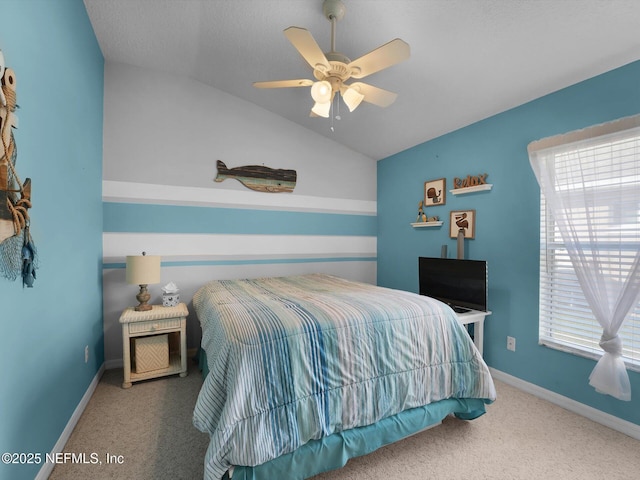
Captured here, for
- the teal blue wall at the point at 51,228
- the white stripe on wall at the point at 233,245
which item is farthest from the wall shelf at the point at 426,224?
the teal blue wall at the point at 51,228

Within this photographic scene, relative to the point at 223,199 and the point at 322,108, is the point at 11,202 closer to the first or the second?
the point at 322,108

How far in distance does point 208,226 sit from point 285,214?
2.96ft

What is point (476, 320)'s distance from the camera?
2.55 meters

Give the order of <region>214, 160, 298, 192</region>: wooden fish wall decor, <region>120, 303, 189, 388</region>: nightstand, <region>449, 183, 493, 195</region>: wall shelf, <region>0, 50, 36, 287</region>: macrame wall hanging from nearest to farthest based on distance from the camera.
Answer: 1. <region>0, 50, 36, 287</region>: macrame wall hanging
2. <region>120, 303, 189, 388</region>: nightstand
3. <region>449, 183, 493, 195</region>: wall shelf
4. <region>214, 160, 298, 192</region>: wooden fish wall decor

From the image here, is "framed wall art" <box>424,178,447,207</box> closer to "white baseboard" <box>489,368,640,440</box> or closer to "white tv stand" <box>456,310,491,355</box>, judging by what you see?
"white tv stand" <box>456,310,491,355</box>

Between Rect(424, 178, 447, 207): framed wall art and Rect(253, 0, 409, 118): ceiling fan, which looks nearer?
Rect(253, 0, 409, 118): ceiling fan

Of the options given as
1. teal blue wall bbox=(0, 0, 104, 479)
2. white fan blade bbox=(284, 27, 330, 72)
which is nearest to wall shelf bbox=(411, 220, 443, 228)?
white fan blade bbox=(284, 27, 330, 72)

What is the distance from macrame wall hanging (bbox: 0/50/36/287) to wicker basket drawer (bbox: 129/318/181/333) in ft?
4.21

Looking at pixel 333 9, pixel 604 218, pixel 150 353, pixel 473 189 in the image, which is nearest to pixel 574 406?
pixel 604 218

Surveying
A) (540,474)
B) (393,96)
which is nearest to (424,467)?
(540,474)

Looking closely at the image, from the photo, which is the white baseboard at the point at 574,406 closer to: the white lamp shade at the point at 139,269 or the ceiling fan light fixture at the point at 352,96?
the ceiling fan light fixture at the point at 352,96

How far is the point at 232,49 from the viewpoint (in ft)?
8.34

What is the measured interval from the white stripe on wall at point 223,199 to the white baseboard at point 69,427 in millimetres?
1617

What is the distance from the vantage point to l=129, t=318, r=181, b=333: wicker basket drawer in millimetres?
2461
